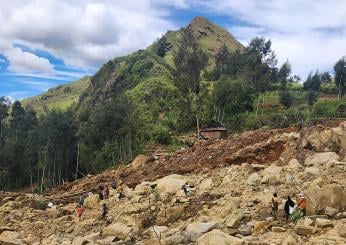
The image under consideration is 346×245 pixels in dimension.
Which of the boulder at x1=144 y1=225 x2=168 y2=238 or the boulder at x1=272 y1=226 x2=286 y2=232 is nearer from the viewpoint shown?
the boulder at x1=272 y1=226 x2=286 y2=232

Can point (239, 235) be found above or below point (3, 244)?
above

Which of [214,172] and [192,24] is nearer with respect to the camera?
[214,172]

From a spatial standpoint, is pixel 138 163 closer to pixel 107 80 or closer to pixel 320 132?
pixel 320 132

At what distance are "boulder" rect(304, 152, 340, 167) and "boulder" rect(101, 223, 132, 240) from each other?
9.82 m

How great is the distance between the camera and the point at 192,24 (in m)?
141

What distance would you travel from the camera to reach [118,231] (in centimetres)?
1933

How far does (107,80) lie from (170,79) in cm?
2705

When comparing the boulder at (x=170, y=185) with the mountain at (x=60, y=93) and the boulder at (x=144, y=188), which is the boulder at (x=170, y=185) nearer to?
the boulder at (x=144, y=188)

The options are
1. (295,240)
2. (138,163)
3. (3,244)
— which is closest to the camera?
(295,240)

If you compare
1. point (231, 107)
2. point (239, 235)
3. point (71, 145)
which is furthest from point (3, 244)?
point (231, 107)

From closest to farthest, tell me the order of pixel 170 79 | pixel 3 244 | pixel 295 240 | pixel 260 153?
pixel 295 240
pixel 3 244
pixel 260 153
pixel 170 79

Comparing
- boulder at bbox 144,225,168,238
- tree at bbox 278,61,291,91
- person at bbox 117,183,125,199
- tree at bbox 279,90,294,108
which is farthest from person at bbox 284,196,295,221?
tree at bbox 278,61,291,91

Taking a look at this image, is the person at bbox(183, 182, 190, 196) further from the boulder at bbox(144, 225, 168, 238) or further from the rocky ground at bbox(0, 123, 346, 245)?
the boulder at bbox(144, 225, 168, 238)

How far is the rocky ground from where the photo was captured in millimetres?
15383
